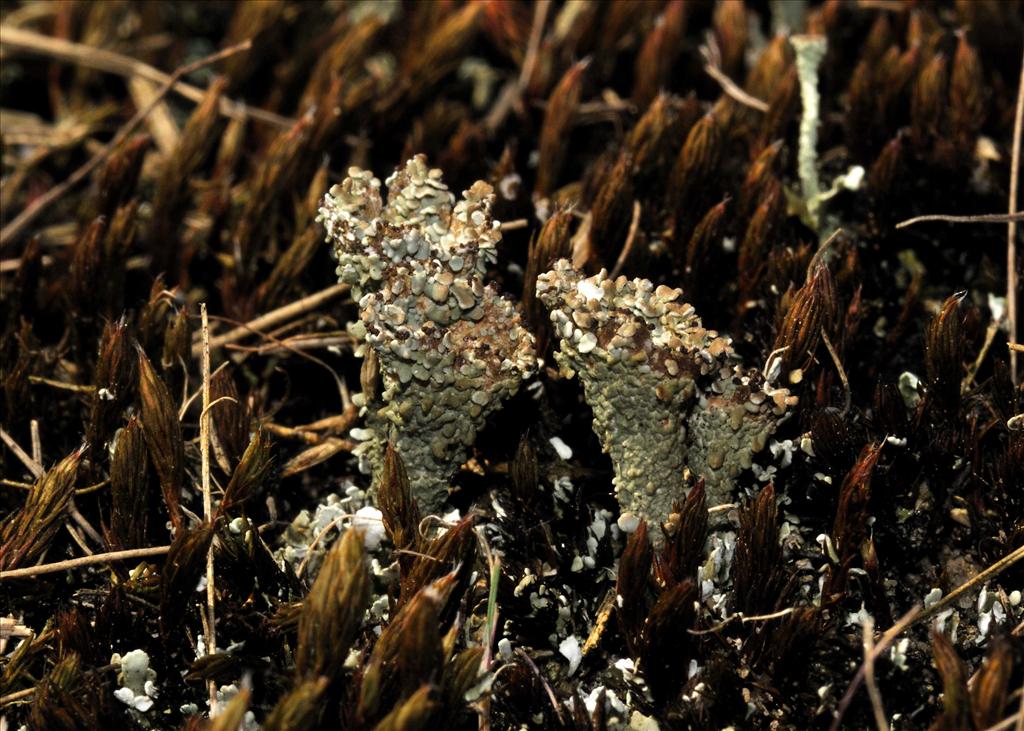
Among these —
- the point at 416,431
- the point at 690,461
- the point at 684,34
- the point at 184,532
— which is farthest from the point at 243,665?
the point at 684,34

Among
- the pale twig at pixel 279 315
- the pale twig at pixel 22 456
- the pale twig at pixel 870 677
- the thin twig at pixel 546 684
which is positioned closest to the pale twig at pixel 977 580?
the pale twig at pixel 870 677

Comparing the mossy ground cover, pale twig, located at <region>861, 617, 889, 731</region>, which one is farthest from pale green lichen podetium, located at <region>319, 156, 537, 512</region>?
pale twig, located at <region>861, 617, 889, 731</region>

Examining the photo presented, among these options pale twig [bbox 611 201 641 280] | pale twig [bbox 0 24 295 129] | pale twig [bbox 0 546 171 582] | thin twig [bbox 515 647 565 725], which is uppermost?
pale twig [bbox 0 24 295 129]

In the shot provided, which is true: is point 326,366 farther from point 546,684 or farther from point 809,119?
point 809,119

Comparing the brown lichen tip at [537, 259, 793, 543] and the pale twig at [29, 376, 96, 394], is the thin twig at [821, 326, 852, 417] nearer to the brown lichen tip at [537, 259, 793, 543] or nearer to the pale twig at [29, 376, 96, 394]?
the brown lichen tip at [537, 259, 793, 543]

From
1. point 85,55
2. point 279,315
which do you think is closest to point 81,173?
point 85,55

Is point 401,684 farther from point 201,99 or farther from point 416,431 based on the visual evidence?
A: point 201,99

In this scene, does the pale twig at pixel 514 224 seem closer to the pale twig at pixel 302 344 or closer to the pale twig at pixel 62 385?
the pale twig at pixel 302 344
